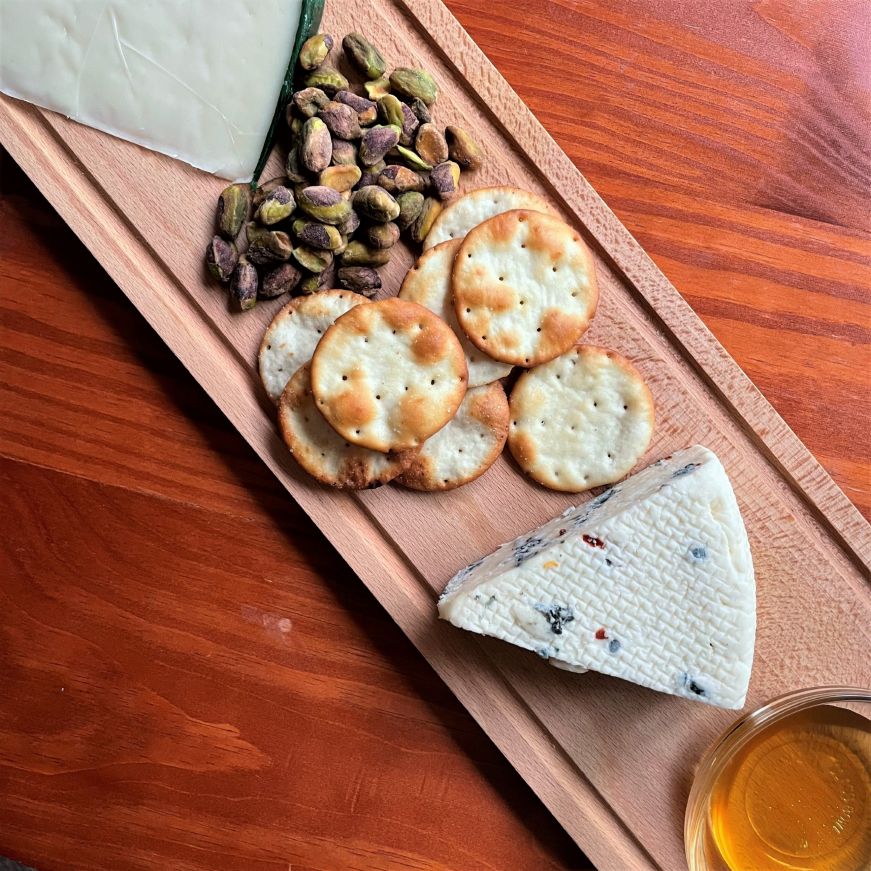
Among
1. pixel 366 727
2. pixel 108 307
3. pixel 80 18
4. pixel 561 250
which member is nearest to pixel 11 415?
pixel 108 307

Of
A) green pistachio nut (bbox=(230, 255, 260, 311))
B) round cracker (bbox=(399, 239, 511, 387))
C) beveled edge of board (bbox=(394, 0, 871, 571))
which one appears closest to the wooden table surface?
beveled edge of board (bbox=(394, 0, 871, 571))

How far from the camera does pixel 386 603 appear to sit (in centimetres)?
100

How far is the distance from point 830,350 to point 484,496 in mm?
532

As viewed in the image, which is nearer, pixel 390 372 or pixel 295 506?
pixel 390 372

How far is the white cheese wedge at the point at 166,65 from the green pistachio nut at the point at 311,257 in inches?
5.5

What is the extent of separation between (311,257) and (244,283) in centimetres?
9

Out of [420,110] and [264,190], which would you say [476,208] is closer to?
[420,110]

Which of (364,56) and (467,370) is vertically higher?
(364,56)

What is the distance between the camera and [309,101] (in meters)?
0.97

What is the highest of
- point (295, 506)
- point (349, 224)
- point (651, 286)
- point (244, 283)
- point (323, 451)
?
point (651, 286)

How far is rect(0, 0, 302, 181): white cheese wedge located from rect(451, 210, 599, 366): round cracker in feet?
1.09

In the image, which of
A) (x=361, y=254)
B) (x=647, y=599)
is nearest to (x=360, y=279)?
(x=361, y=254)

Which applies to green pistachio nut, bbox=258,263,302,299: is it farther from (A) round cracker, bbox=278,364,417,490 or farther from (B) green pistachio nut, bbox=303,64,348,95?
(B) green pistachio nut, bbox=303,64,348,95

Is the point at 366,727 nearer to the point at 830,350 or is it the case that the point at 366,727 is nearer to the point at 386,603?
the point at 386,603
